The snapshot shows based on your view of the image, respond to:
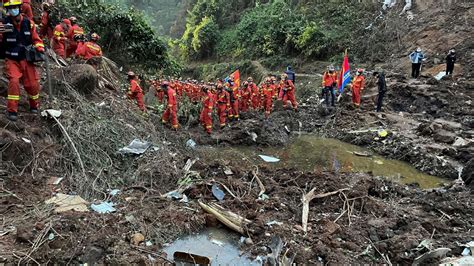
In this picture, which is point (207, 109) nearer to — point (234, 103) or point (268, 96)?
point (234, 103)

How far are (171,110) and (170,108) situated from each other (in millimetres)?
65

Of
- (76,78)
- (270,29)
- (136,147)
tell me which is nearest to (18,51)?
(76,78)

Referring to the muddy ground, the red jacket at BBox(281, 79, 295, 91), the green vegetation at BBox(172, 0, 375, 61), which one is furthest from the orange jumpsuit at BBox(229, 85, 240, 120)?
the green vegetation at BBox(172, 0, 375, 61)

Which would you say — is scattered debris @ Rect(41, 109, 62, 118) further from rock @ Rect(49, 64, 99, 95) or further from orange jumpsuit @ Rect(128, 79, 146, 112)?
orange jumpsuit @ Rect(128, 79, 146, 112)

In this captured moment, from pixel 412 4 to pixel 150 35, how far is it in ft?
50.5

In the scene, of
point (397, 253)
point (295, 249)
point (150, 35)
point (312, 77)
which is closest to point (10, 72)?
point (295, 249)

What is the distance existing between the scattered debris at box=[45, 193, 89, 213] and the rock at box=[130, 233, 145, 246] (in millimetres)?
823

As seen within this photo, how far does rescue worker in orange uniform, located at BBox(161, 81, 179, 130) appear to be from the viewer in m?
10.7

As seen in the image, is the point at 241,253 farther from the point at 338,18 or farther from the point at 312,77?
the point at 338,18

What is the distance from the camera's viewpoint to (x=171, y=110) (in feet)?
35.4

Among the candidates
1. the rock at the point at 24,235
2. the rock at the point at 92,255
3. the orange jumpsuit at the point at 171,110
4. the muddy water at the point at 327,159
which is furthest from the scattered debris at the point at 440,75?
the rock at the point at 24,235

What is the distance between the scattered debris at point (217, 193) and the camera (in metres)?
6.50

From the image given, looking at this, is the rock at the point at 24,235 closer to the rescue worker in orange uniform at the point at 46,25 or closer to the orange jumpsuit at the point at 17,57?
the orange jumpsuit at the point at 17,57

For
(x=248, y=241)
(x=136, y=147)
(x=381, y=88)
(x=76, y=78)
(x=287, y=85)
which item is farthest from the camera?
(x=287, y=85)
